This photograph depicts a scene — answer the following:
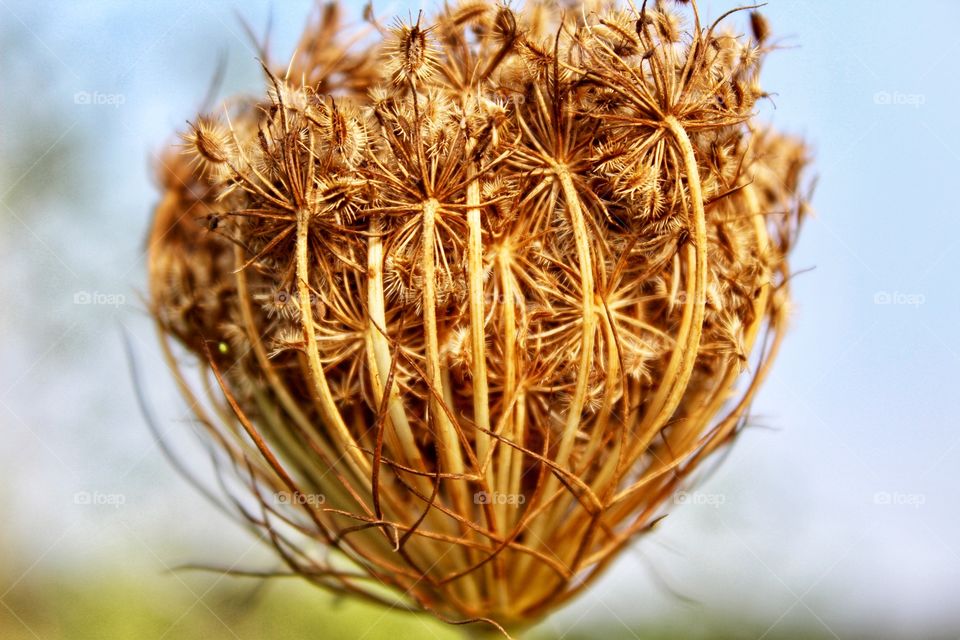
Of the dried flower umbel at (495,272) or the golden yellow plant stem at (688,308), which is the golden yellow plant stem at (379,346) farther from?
the golden yellow plant stem at (688,308)

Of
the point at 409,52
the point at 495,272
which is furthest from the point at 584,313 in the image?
the point at 409,52

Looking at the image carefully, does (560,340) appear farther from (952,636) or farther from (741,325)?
(952,636)

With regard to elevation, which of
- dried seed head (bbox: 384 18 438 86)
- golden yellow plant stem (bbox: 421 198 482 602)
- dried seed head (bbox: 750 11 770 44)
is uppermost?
dried seed head (bbox: 750 11 770 44)

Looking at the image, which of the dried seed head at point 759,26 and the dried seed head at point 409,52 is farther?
the dried seed head at point 759,26

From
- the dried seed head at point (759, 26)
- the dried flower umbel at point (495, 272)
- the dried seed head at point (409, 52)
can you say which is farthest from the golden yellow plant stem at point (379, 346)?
the dried seed head at point (759, 26)

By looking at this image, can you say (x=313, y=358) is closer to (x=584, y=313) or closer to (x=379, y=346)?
(x=379, y=346)

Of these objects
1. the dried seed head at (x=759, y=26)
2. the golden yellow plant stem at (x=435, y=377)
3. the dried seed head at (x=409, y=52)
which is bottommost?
the golden yellow plant stem at (x=435, y=377)

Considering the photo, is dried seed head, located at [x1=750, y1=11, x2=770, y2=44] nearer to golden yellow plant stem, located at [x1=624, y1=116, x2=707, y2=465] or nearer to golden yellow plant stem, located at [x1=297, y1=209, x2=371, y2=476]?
golden yellow plant stem, located at [x1=624, y1=116, x2=707, y2=465]

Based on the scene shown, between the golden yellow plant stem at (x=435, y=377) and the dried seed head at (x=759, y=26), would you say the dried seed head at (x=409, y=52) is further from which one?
the dried seed head at (x=759, y=26)

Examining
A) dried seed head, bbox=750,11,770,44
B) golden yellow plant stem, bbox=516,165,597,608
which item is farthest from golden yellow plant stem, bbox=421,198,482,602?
dried seed head, bbox=750,11,770,44

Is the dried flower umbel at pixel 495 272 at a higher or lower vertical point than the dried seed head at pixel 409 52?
lower
